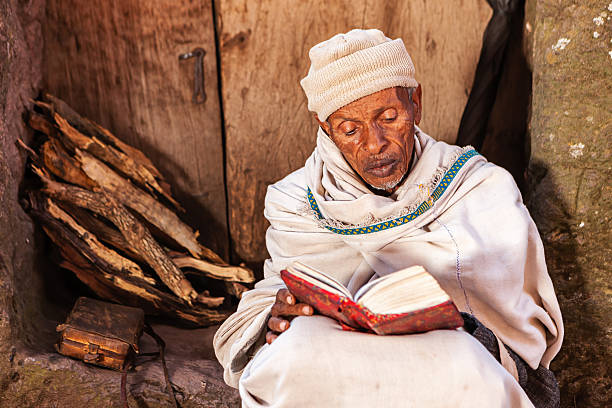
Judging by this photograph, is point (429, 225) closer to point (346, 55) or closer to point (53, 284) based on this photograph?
point (346, 55)

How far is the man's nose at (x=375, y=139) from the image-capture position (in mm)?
1950

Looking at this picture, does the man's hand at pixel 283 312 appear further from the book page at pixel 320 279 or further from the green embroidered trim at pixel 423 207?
the green embroidered trim at pixel 423 207

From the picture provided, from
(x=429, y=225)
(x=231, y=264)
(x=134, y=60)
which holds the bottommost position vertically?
(x=231, y=264)

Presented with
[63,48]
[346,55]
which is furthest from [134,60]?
[346,55]

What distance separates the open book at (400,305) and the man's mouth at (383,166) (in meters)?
0.51

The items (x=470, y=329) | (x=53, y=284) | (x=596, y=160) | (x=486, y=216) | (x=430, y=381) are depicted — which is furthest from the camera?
(x=53, y=284)

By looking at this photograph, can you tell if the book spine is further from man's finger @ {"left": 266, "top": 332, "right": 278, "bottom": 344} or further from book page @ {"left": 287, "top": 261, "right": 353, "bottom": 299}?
man's finger @ {"left": 266, "top": 332, "right": 278, "bottom": 344}

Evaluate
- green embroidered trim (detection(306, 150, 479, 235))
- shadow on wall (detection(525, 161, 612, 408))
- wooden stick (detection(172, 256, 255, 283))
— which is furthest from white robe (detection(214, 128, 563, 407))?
wooden stick (detection(172, 256, 255, 283))

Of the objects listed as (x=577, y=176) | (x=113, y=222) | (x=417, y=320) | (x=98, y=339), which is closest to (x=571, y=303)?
(x=577, y=176)

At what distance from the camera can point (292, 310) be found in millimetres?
1739

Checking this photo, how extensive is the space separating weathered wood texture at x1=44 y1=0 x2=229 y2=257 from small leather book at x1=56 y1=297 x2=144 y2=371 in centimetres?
86

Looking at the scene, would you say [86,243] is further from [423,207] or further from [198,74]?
[423,207]

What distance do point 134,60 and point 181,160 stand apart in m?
0.54

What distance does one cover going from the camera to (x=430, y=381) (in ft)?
4.78
